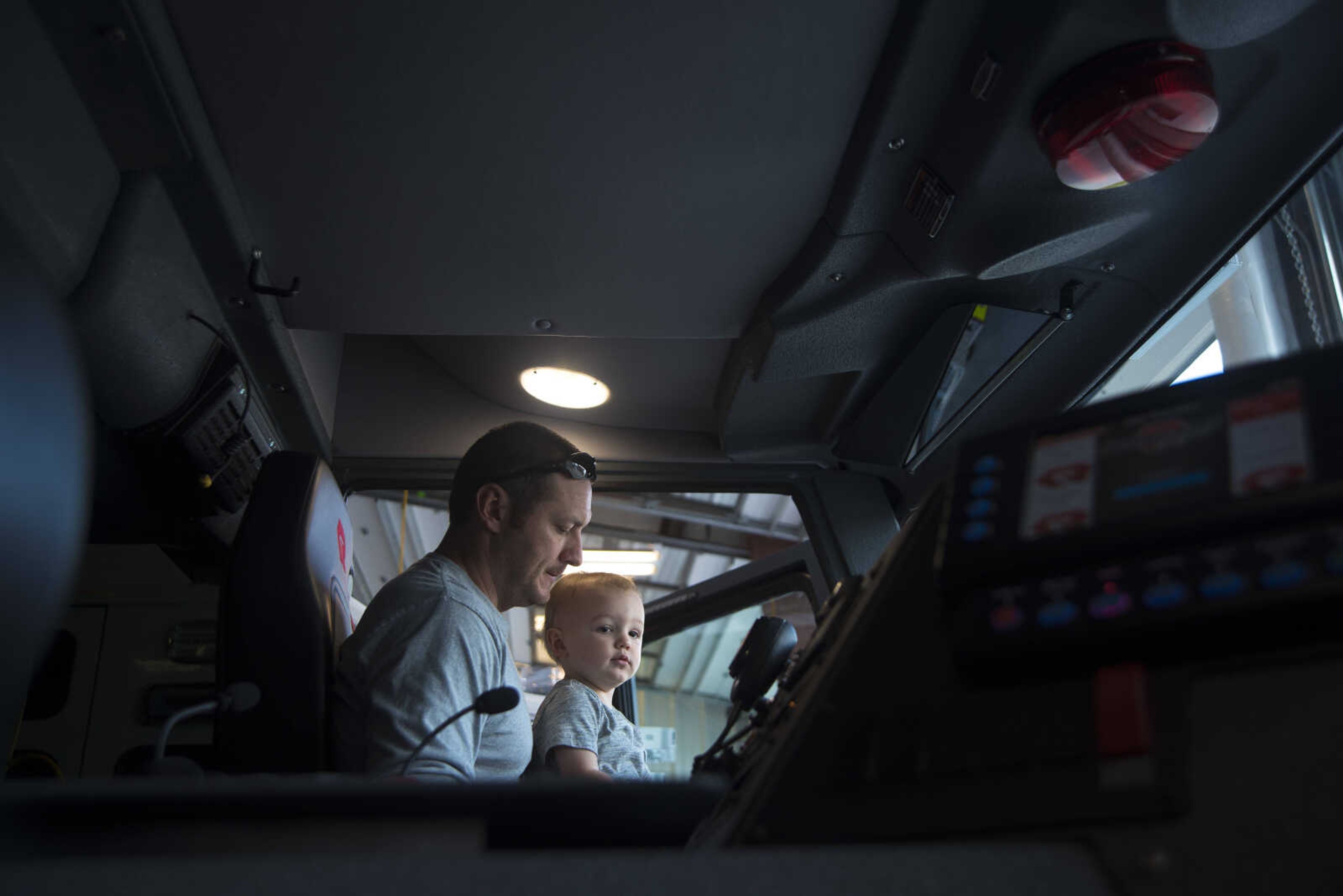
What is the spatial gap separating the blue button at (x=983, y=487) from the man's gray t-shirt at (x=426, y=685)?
44.1 inches

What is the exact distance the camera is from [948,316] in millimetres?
2318

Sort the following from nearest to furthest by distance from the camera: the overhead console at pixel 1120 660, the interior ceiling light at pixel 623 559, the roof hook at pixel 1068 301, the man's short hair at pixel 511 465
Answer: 1. the overhead console at pixel 1120 660
2. the roof hook at pixel 1068 301
3. the man's short hair at pixel 511 465
4. the interior ceiling light at pixel 623 559

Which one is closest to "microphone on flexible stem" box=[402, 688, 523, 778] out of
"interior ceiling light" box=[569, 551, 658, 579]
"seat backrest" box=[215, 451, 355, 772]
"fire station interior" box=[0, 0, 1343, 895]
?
"fire station interior" box=[0, 0, 1343, 895]

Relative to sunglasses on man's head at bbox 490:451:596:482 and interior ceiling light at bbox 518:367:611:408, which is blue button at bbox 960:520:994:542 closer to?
sunglasses on man's head at bbox 490:451:596:482

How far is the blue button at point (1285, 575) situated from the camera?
1.32ft

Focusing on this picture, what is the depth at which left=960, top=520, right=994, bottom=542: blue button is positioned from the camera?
518mm

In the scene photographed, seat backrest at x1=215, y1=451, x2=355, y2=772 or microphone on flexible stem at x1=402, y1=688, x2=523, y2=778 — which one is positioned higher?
seat backrest at x1=215, y1=451, x2=355, y2=772

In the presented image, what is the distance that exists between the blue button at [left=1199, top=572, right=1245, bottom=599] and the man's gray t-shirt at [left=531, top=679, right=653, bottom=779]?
196cm

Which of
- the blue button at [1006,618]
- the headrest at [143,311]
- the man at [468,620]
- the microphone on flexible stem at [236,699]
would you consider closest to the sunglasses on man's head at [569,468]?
the man at [468,620]

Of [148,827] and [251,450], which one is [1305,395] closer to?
[148,827]

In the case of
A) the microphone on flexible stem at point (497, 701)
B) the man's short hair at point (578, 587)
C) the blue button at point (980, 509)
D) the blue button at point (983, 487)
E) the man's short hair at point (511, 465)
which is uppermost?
the man's short hair at point (511, 465)

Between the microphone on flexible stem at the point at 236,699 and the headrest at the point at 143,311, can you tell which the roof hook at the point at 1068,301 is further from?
the headrest at the point at 143,311

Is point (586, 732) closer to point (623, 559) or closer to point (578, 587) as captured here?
point (578, 587)

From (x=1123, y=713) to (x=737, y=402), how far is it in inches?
92.6
